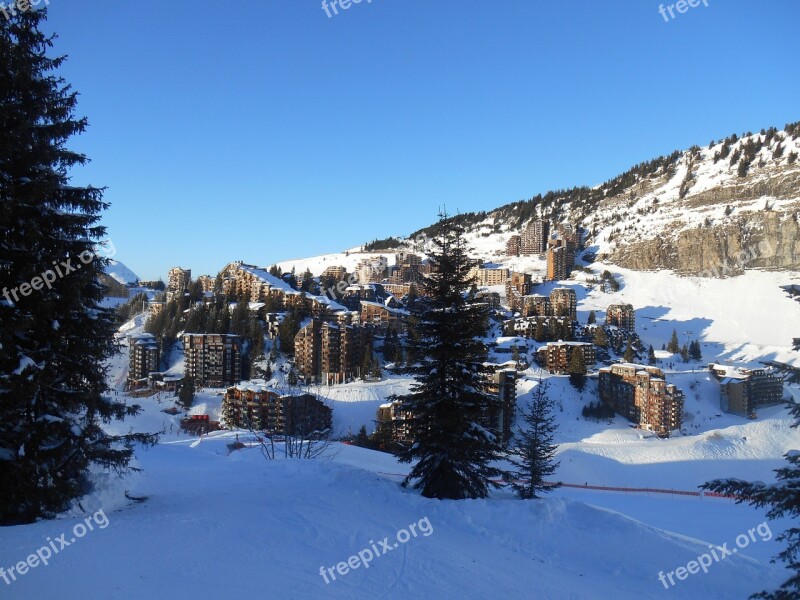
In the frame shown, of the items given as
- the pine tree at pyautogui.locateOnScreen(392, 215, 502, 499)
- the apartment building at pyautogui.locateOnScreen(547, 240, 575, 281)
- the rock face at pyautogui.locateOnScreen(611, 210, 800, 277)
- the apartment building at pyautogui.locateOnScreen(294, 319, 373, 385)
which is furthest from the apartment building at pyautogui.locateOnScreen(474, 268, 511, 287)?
the pine tree at pyautogui.locateOnScreen(392, 215, 502, 499)

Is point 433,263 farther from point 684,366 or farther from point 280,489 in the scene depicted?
point 684,366

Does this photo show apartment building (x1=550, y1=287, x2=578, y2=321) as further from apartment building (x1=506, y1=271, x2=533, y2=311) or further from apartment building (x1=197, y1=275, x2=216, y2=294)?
apartment building (x1=197, y1=275, x2=216, y2=294)

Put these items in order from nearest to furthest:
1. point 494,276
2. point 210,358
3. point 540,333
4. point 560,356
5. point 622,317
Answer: point 210,358 → point 560,356 → point 540,333 → point 622,317 → point 494,276

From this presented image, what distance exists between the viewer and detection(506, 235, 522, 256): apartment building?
178750 millimetres

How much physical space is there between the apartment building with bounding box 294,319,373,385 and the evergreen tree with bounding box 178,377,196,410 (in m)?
14.7

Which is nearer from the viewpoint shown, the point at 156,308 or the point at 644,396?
the point at 644,396

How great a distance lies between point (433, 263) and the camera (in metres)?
13.9

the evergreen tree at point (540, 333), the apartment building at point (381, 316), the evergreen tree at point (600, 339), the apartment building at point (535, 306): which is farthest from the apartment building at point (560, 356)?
the apartment building at point (381, 316)

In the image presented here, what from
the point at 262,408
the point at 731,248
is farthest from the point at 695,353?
the point at 262,408

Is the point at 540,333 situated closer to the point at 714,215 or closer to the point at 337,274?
the point at 337,274

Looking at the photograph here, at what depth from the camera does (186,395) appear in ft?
183

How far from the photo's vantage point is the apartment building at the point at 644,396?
55.6 m

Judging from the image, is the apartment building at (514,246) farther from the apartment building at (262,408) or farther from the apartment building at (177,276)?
the apartment building at (262,408)

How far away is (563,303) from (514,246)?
8111 cm
